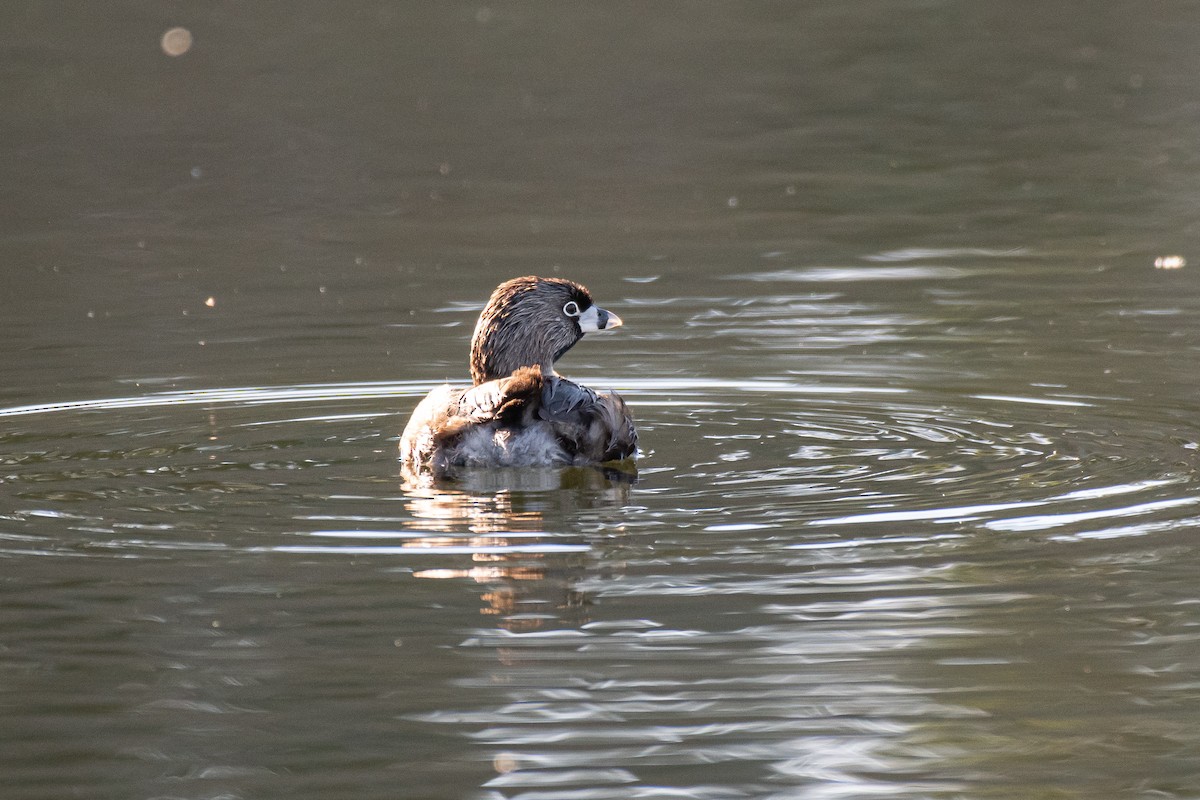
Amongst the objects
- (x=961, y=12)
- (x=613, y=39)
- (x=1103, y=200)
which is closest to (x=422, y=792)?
(x=1103, y=200)

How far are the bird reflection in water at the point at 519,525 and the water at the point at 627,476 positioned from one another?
27 millimetres

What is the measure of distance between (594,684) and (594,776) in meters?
0.58

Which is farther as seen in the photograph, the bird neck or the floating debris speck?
the floating debris speck

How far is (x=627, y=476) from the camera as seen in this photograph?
7699 millimetres

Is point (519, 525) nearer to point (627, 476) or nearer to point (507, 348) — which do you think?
point (627, 476)

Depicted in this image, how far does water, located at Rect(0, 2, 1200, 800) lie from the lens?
4.98 m

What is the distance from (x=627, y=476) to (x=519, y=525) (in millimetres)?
924

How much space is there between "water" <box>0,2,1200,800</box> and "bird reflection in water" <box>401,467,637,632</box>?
27 millimetres

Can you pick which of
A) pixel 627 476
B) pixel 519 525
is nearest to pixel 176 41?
pixel 627 476

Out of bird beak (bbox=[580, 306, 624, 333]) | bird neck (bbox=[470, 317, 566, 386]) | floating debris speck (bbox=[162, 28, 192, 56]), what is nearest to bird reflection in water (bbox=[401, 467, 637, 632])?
bird neck (bbox=[470, 317, 566, 386])

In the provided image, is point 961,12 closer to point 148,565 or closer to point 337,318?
point 337,318

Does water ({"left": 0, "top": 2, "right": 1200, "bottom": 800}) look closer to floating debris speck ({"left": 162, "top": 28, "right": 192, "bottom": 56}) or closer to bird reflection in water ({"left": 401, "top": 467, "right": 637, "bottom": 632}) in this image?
bird reflection in water ({"left": 401, "top": 467, "right": 637, "bottom": 632})

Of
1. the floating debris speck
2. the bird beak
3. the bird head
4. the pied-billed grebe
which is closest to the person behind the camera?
the pied-billed grebe

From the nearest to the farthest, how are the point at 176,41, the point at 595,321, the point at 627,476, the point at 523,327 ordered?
1. the point at 627,476
2. the point at 523,327
3. the point at 595,321
4. the point at 176,41
